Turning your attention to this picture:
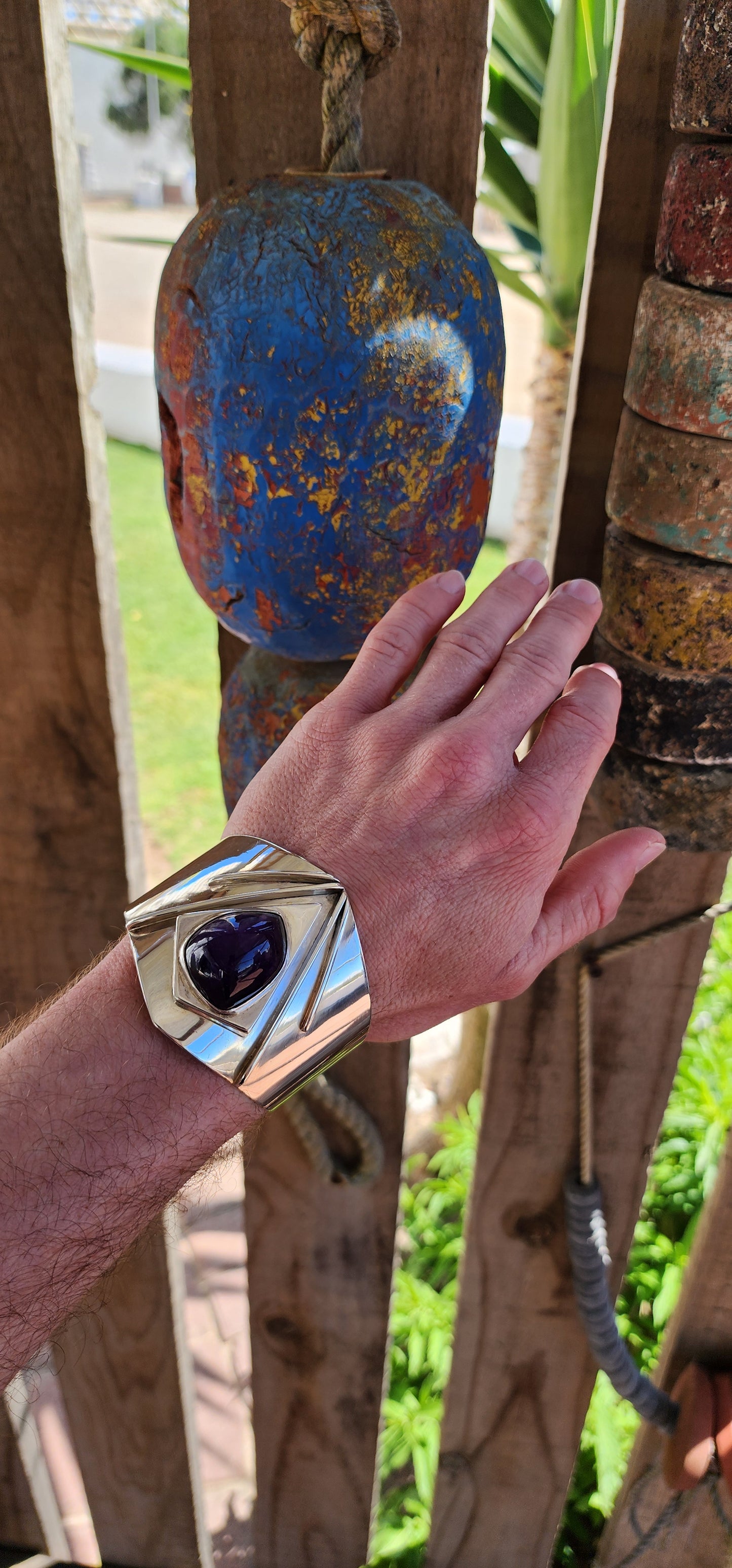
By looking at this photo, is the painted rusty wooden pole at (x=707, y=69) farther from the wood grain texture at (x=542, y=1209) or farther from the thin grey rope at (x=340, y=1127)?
the thin grey rope at (x=340, y=1127)

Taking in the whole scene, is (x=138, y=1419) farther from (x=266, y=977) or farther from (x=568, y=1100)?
(x=266, y=977)

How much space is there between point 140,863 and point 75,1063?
0.51 meters

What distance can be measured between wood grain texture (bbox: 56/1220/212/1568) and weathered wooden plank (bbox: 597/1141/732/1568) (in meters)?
0.58

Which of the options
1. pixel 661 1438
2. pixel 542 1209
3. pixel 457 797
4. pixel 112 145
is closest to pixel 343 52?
pixel 457 797

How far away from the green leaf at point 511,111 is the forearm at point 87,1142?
1185 mm

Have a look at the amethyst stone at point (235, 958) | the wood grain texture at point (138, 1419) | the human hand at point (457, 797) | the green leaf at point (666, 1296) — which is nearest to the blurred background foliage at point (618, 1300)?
the green leaf at point (666, 1296)

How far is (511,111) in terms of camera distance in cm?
125

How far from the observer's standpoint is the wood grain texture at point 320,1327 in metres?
1.16

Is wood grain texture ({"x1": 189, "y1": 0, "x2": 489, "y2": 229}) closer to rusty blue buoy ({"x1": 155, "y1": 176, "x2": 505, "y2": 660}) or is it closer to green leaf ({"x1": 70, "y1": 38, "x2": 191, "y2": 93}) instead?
rusty blue buoy ({"x1": 155, "y1": 176, "x2": 505, "y2": 660})

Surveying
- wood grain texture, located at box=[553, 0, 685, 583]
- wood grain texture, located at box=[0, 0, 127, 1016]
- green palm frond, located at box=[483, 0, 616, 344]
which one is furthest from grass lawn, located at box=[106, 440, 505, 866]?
wood grain texture, located at box=[553, 0, 685, 583]

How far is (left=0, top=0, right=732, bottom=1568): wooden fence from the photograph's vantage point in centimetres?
76

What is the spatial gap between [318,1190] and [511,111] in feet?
4.39

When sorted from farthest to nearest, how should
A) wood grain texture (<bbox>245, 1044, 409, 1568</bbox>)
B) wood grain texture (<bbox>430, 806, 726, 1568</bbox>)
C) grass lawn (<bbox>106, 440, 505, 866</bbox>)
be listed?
1. grass lawn (<bbox>106, 440, 505, 866</bbox>)
2. wood grain texture (<bbox>245, 1044, 409, 1568</bbox>)
3. wood grain texture (<bbox>430, 806, 726, 1568</bbox>)

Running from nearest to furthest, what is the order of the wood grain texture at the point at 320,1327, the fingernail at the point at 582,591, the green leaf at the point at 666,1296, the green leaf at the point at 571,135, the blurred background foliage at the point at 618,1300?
the fingernail at the point at 582,591 < the green leaf at the point at 571,135 < the wood grain texture at the point at 320,1327 < the blurred background foliage at the point at 618,1300 < the green leaf at the point at 666,1296
